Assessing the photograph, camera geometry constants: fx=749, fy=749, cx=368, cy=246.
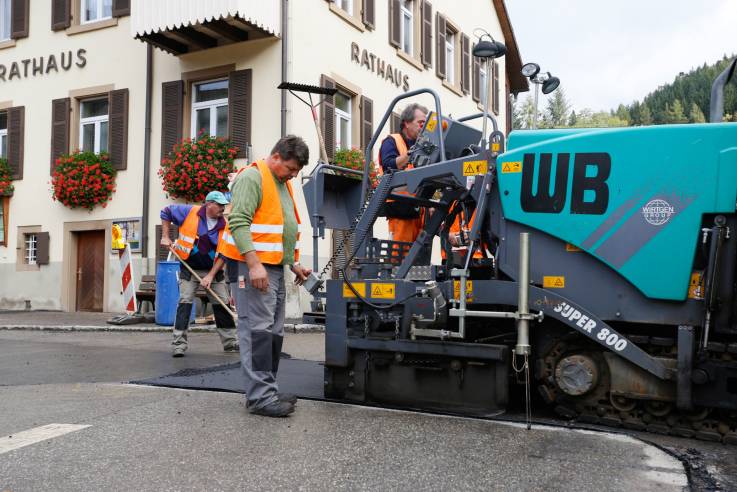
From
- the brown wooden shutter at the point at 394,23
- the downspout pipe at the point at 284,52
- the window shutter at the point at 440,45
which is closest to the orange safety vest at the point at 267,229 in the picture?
the downspout pipe at the point at 284,52

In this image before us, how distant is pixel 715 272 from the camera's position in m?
3.96

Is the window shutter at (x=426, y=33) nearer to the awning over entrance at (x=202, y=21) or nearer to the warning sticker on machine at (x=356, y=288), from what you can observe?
the awning over entrance at (x=202, y=21)

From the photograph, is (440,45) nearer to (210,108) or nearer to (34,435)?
(210,108)

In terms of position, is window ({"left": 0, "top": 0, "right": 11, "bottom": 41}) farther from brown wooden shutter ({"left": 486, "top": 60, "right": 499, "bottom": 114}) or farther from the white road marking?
the white road marking

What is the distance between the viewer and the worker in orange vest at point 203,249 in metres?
7.71

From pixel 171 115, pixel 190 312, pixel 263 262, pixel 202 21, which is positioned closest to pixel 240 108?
pixel 171 115

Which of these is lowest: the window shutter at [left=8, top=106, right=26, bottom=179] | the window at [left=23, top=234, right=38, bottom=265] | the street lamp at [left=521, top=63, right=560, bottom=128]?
the window at [left=23, top=234, right=38, bottom=265]

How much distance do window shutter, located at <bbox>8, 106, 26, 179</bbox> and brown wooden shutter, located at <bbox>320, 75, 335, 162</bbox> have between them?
690cm

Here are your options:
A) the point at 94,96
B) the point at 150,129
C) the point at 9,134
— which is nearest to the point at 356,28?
Result: the point at 150,129

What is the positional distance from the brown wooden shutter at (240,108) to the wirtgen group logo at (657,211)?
10.0m

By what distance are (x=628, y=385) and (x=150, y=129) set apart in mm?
12043

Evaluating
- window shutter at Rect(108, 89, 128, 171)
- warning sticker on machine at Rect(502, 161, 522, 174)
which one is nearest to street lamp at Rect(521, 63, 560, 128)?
warning sticker on machine at Rect(502, 161, 522, 174)

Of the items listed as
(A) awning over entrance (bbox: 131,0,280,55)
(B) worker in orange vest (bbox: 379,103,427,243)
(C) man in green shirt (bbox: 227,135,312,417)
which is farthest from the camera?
(A) awning over entrance (bbox: 131,0,280,55)

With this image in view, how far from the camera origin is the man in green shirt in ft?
14.9
